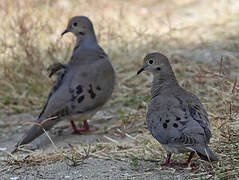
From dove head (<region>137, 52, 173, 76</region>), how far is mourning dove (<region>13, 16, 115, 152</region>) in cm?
122

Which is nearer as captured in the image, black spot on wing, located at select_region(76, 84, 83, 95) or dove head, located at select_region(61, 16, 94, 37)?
black spot on wing, located at select_region(76, 84, 83, 95)

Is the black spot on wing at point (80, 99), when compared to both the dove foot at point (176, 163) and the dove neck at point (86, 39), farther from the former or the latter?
the dove foot at point (176, 163)

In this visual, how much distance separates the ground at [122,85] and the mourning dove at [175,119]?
179 mm

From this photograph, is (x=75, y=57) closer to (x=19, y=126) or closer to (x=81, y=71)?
(x=81, y=71)

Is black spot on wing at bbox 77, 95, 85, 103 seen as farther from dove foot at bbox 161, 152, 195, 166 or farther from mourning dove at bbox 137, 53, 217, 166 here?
dove foot at bbox 161, 152, 195, 166

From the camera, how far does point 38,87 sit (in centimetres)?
618

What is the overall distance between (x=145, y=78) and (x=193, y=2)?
150 inches

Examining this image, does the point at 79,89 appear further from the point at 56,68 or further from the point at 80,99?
the point at 56,68

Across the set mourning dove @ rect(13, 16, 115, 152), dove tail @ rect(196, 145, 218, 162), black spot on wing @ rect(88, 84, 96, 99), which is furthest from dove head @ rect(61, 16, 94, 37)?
dove tail @ rect(196, 145, 218, 162)

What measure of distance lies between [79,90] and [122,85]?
142 cm

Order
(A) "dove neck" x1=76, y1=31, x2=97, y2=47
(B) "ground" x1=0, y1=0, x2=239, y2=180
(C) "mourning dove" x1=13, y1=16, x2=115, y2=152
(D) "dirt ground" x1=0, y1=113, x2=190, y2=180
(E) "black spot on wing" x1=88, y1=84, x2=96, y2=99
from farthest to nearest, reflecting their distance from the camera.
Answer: (A) "dove neck" x1=76, y1=31, x2=97, y2=47, (E) "black spot on wing" x1=88, y1=84, x2=96, y2=99, (C) "mourning dove" x1=13, y1=16, x2=115, y2=152, (B) "ground" x1=0, y1=0, x2=239, y2=180, (D) "dirt ground" x1=0, y1=113, x2=190, y2=180

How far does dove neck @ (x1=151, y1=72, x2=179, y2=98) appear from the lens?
12.5ft

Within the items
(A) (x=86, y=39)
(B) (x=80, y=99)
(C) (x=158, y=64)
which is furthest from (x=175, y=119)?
(A) (x=86, y=39)

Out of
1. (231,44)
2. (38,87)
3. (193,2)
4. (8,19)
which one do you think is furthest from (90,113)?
(193,2)
